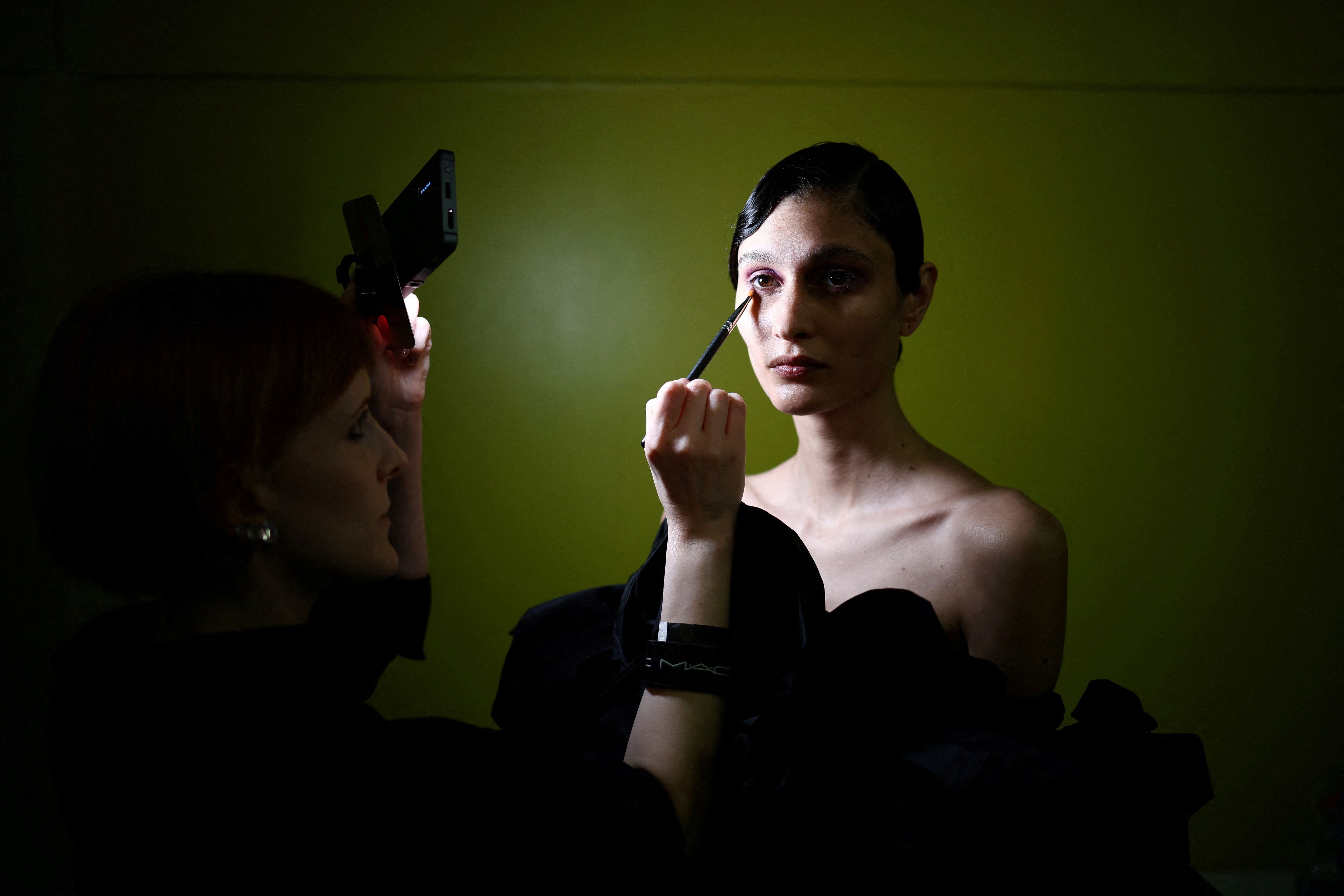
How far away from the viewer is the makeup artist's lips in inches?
43.4

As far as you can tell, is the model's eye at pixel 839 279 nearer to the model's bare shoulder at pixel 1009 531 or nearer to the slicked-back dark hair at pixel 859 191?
the slicked-back dark hair at pixel 859 191

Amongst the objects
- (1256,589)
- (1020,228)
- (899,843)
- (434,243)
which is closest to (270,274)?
(434,243)

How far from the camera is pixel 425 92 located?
1.54m

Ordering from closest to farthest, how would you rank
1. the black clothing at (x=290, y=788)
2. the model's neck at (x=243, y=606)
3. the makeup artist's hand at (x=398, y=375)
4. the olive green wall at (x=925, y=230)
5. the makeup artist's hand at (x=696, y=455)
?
the black clothing at (x=290, y=788), the model's neck at (x=243, y=606), the makeup artist's hand at (x=696, y=455), the makeup artist's hand at (x=398, y=375), the olive green wall at (x=925, y=230)

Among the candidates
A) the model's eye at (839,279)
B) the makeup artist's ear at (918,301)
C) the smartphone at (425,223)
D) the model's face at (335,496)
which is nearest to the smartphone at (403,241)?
the smartphone at (425,223)

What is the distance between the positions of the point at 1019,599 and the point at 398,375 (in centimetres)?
73

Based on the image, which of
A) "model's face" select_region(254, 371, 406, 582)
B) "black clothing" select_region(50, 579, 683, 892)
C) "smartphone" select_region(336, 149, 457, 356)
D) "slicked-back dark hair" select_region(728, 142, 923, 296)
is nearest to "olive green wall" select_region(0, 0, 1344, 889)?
"slicked-back dark hair" select_region(728, 142, 923, 296)

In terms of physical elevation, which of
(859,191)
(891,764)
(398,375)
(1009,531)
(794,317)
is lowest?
(891,764)

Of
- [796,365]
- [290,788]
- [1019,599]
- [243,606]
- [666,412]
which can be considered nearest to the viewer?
[290,788]

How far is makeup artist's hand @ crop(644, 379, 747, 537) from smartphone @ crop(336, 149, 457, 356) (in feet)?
0.82

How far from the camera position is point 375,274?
0.90m

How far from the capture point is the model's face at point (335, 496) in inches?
29.5

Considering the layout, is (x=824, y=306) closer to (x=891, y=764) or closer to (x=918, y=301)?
(x=918, y=301)

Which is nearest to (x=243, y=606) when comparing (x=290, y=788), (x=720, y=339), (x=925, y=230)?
(x=290, y=788)
